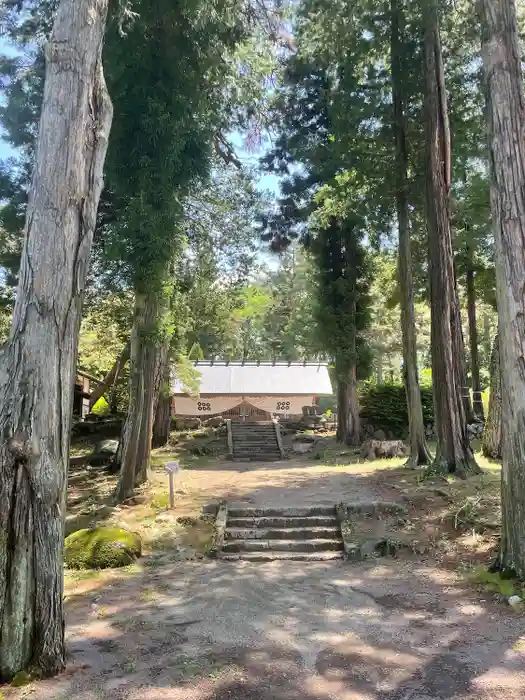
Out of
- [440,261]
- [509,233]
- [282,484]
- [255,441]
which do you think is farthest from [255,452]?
[509,233]

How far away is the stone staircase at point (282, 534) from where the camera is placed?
8742 mm

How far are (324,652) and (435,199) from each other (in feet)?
34.8

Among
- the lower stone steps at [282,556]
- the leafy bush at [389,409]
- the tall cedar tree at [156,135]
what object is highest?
the tall cedar tree at [156,135]

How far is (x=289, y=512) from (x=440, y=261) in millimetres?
6595

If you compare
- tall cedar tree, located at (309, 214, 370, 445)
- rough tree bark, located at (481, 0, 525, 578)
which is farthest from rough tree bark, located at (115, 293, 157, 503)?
tall cedar tree, located at (309, 214, 370, 445)

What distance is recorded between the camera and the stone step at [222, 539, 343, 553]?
8.98 m

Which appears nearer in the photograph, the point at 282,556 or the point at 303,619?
the point at 303,619

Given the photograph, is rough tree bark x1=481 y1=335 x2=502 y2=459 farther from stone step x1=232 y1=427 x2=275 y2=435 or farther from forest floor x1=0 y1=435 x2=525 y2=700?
stone step x1=232 y1=427 x2=275 y2=435

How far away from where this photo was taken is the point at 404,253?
48.6 ft

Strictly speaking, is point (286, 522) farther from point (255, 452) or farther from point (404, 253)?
point (255, 452)

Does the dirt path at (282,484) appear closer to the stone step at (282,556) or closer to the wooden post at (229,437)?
the stone step at (282,556)

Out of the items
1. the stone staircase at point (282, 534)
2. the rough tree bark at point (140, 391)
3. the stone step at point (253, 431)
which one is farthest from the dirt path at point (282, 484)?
the stone step at point (253, 431)

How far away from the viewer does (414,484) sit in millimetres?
11727

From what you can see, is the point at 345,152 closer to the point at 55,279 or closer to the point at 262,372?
the point at 55,279
